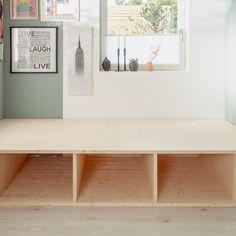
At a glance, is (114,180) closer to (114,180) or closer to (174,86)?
(114,180)

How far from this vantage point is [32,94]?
3809 millimetres

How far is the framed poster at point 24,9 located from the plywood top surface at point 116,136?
2.89ft

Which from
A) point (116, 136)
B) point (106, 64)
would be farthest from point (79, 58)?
point (116, 136)

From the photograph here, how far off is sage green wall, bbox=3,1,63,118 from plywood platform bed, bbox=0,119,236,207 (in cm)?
21

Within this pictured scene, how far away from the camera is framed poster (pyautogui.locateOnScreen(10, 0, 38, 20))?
3717mm

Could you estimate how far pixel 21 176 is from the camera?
3086 mm

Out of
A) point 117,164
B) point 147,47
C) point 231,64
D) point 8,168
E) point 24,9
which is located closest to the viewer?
point 8,168

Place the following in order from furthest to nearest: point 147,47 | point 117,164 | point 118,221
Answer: point 147,47, point 117,164, point 118,221

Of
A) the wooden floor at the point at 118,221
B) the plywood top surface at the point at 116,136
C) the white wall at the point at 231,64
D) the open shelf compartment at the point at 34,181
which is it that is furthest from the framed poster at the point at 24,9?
the wooden floor at the point at 118,221

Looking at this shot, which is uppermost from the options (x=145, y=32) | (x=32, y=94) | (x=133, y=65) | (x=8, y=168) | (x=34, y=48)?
(x=145, y=32)

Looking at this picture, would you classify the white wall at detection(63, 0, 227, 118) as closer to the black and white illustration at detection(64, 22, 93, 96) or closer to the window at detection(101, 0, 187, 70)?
the black and white illustration at detection(64, 22, 93, 96)

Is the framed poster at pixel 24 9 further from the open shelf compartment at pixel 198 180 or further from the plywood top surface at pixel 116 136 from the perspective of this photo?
the open shelf compartment at pixel 198 180

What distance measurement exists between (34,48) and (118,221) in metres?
1.93

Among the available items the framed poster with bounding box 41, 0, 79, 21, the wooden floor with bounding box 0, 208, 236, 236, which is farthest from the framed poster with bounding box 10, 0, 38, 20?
the wooden floor with bounding box 0, 208, 236, 236
